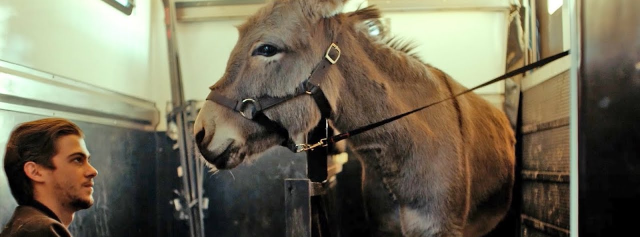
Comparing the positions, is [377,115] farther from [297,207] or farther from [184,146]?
[184,146]

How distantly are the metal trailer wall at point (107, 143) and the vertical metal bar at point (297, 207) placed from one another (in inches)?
17.0

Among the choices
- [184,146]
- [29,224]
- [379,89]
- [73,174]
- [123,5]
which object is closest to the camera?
[29,224]

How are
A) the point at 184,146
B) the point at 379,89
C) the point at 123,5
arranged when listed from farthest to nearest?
the point at 184,146
the point at 123,5
the point at 379,89

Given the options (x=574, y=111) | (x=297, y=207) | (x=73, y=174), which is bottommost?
(x=297, y=207)

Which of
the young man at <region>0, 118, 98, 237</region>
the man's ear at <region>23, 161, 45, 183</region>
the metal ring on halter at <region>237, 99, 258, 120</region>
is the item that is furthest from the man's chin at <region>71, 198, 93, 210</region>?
the metal ring on halter at <region>237, 99, 258, 120</region>

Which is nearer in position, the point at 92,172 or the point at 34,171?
the point at 34,171

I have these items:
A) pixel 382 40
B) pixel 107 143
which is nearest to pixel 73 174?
pixel 107 143

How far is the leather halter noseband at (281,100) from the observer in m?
1.11

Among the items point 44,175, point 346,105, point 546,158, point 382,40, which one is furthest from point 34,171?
point 546,158

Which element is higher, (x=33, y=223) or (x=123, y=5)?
(x=123, y=5)

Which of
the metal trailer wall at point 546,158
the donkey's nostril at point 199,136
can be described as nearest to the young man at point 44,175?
the donkey's nostril at point 199,136

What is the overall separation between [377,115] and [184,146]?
0.61 metres

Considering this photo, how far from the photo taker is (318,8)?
1154mm

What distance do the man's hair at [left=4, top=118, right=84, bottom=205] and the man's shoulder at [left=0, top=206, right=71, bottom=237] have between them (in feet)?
0.07
